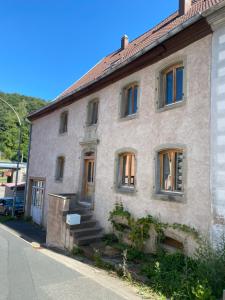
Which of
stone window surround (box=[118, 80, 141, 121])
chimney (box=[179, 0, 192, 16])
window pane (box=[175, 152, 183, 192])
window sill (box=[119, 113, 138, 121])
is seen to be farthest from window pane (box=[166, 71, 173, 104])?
chimney (box=[179, 0, 192, 16])

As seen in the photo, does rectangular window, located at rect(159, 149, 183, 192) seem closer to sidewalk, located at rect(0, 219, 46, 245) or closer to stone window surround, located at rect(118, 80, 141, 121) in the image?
stone window surround, located at rect(118, 80, 141, 121)

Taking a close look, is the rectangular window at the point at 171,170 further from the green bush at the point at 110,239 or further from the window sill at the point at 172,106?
the green bush at the point at 110,239

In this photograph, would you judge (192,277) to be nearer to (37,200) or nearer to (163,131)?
(163,131)

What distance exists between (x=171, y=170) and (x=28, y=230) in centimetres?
1008

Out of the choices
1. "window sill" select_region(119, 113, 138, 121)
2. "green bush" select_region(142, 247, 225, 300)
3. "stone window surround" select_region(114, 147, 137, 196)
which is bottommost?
"green bush" select_region(142, 247, 225, 300)

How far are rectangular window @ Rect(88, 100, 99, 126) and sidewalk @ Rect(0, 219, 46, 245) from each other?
602cm

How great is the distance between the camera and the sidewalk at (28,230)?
12453mm

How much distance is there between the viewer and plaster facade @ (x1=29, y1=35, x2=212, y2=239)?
23.1 feet

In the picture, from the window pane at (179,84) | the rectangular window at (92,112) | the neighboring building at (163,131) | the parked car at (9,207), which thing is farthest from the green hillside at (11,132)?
the window pane at (179,84)

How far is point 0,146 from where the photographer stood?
75.8 metres

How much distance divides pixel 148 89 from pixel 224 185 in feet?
14.2

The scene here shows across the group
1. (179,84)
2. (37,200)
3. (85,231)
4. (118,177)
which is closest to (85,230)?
(85,231)

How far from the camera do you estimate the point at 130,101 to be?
10180 millimetres

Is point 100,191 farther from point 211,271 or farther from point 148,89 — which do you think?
point 211,271
